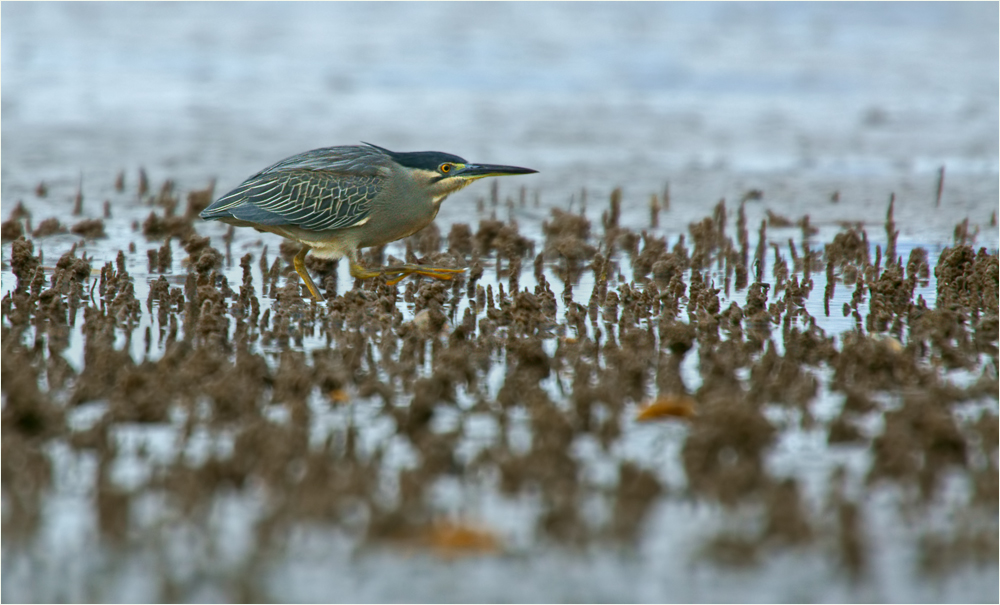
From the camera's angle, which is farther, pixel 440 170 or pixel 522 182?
pixel 522 182

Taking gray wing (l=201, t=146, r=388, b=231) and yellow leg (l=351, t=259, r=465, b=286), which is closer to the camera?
gray wing (l=201, t=146, r=388, b=231)

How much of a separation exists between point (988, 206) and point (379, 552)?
26.5 ft

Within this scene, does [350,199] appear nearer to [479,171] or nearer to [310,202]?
[310,202]

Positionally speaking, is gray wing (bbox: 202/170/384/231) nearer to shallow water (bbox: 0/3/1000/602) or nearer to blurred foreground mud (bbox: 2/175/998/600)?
blurred foreground mud (bbox: 2/175/998/600)

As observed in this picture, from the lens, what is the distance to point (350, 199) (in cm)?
667

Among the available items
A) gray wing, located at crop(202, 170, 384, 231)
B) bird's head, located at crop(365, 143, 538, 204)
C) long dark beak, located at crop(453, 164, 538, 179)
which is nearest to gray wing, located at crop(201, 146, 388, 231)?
gray wing, located at crop(202, 170, 384, 231)

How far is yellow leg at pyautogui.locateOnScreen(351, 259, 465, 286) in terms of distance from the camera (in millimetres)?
6789

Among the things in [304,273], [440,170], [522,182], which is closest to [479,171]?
[440,170]

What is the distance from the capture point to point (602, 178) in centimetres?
1128

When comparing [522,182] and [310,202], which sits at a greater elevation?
[522,182]

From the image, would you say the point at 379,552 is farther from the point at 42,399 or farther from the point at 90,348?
the point at 90,348

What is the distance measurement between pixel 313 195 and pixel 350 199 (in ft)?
0.68

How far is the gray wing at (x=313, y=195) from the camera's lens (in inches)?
262

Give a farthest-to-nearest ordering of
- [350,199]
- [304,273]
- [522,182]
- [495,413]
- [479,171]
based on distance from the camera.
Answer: [522,182] → [479,171] → [304,273] → [350,199] → [495,413]
